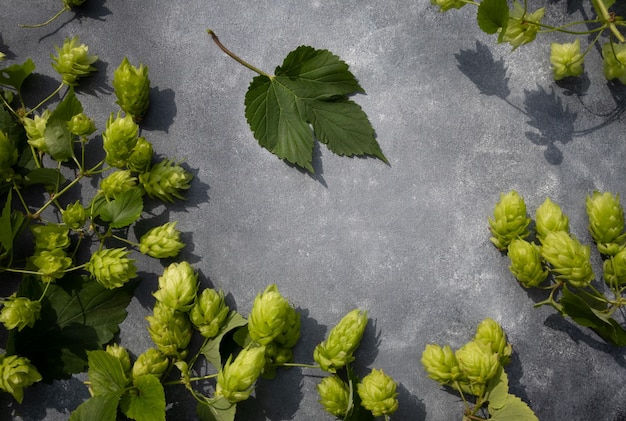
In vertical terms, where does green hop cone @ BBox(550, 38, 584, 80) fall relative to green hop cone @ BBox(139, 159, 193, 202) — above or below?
above

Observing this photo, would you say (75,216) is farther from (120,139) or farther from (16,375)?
(16,375)

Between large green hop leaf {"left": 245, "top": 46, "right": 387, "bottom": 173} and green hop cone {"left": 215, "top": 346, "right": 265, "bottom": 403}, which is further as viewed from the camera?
large green hop leaf {"left": 245, "top": 46, "right": 387, "bottom": 173}

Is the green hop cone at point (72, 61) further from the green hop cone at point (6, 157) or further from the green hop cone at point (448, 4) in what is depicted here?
the green hop cone at point (448, 4)

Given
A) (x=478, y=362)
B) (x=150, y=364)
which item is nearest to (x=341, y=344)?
(x=478, y=362)

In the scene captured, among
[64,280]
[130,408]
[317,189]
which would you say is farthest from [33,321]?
[317,189]

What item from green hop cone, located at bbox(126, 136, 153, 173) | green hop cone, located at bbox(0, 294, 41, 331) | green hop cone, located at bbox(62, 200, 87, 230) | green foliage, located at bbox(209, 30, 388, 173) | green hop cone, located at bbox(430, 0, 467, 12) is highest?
green hop cone, located at bbox(430, 0, 467, 12)

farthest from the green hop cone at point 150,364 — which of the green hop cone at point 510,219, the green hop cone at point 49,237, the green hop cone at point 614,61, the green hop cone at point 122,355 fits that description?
the green hop cone at point 614,61

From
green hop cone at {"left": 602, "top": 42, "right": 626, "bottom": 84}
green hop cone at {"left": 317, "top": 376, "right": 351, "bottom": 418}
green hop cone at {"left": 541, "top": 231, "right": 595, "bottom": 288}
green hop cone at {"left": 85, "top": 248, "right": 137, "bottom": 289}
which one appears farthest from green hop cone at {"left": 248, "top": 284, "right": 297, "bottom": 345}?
green hop cone at {"left": 602, "top": 42, "right": 626, "bottom": 84}

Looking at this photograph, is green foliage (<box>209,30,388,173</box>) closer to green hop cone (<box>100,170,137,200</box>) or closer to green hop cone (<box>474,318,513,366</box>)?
green hop cone (<box>100,170,137,200</box>)
